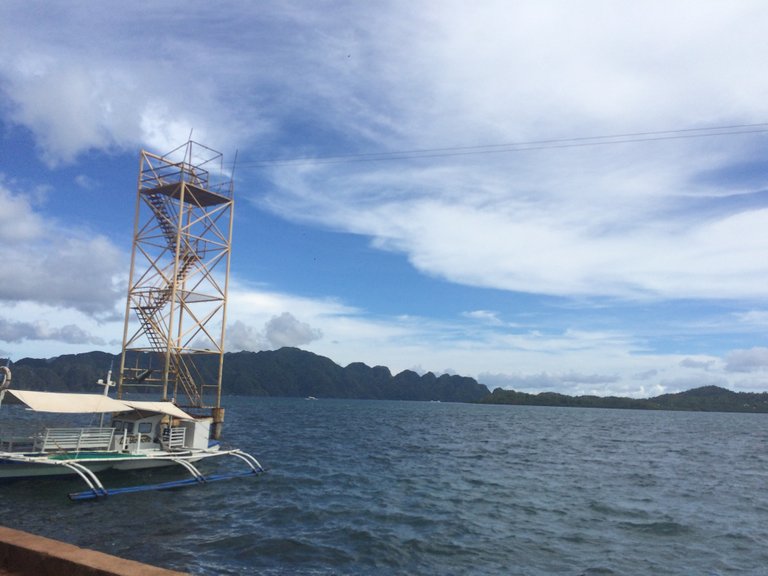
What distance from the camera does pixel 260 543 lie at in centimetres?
1812

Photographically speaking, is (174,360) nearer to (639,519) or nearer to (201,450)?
(201,450)

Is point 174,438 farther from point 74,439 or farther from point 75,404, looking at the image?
point 75,404

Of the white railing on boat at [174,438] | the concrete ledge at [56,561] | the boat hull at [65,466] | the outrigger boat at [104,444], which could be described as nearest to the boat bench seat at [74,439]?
the outrigger boat at [104,444]

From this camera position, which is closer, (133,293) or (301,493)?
(301,493)

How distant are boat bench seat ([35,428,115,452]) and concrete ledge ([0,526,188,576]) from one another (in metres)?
20.6

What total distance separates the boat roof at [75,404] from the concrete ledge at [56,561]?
19.0 m

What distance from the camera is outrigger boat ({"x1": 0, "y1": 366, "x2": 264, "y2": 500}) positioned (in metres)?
23.9

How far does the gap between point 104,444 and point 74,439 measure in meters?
1.55

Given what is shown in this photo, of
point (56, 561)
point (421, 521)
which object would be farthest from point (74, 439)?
point (56, 561)

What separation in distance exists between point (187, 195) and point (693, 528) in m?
34.0

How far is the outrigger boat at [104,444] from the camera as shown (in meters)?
23.9

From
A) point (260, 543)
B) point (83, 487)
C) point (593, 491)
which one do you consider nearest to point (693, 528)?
point (593, 491)

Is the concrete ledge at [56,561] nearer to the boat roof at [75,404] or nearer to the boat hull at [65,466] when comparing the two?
the boat hull at [65,466]

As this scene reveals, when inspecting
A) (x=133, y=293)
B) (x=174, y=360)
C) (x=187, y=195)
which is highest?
(x=187, y=195)
